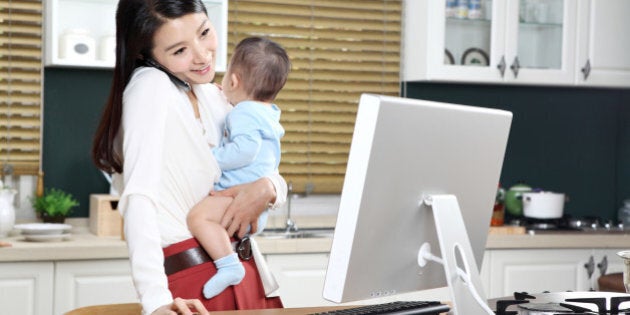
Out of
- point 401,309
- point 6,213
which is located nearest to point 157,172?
point 401,309

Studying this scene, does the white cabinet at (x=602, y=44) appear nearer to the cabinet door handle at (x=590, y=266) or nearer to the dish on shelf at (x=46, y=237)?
the cabinet door handle at (x=590, y=266)

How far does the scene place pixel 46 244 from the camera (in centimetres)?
344

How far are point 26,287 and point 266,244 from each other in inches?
35.9

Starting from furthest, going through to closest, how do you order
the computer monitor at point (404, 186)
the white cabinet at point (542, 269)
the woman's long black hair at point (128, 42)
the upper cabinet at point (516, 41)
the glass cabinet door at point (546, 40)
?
1. the glass cabinet door at point (546, 40)
2. the upper cabinet at point (516, 41)
3. the white cabinet at point (542, 269)
4. the woman's long black hair at point (128, 42)
5. the computer monitor at point (404, 186)

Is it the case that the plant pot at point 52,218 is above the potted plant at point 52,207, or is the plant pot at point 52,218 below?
below

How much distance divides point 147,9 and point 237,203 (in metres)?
0.48

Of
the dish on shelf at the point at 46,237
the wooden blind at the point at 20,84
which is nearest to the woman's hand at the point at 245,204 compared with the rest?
the dish on shelf at the point at 46,237

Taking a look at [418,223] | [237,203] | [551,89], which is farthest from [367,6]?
[418,223]

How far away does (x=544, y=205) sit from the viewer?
14.3 ft

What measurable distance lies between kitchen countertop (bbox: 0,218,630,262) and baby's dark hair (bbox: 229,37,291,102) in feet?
4.09

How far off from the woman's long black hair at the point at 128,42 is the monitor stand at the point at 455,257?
26.4 inches

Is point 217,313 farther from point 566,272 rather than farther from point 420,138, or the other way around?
point 566,272

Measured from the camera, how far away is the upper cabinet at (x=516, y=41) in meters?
4.27

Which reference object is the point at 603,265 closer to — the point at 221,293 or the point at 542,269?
the point at 542,269
